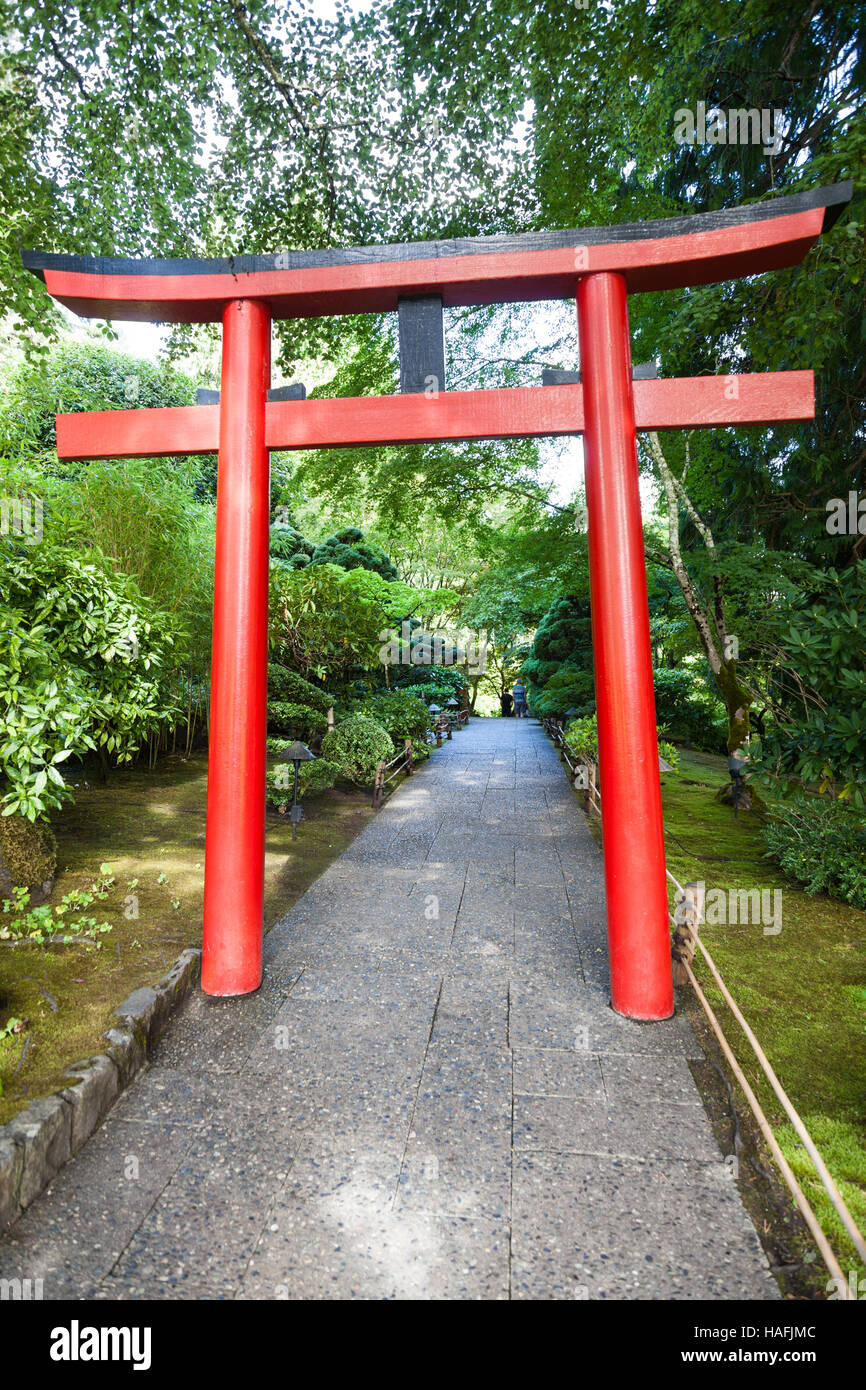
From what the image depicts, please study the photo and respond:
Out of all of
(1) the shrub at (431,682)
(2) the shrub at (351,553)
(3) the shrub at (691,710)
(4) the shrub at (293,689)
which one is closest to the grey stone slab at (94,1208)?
(4) the shrub at (293,689)

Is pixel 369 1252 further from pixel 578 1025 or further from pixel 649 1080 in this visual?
pixel 578 1025

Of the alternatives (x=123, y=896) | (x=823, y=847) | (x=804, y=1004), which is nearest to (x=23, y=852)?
(x=123, y=896)

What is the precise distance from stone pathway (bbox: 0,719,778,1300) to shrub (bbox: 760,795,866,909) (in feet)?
8.47

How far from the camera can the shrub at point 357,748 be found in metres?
10.6

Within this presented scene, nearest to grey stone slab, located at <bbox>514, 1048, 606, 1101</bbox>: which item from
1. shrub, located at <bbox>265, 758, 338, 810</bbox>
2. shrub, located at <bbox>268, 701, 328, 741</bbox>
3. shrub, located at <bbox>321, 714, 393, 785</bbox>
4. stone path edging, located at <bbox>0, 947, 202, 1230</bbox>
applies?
stone path edging, located at <bbox>0, 947, 202, 1230</bbox>

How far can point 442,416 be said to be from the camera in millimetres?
4207

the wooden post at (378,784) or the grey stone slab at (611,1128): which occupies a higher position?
the wooden post at (378,784)

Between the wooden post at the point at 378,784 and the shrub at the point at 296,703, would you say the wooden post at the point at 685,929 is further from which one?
the shrub at the point at 296,703

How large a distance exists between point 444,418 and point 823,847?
5.42 m

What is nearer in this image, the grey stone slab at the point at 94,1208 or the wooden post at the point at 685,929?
the grey stone slab at the point at 94,1208

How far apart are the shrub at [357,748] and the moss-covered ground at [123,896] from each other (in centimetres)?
39

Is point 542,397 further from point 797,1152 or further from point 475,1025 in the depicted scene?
point 797,1152

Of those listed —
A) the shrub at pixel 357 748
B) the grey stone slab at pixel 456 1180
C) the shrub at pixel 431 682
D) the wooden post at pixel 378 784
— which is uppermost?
the shrub at pixel 431 682

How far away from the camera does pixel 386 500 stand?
1112 cm
